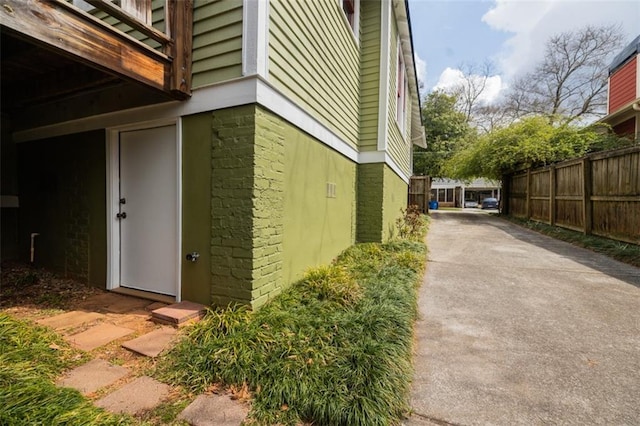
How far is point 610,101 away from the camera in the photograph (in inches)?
567

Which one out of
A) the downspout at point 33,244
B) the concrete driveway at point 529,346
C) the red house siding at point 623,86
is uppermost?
the red house siding at point 623,86

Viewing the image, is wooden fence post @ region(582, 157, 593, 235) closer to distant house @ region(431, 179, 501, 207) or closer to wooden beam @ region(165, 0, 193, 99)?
wooden beam @ region(165, 0, 193, 99)

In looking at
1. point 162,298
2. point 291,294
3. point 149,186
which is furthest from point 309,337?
point 149,186

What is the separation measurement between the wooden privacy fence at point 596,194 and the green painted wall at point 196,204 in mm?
8089

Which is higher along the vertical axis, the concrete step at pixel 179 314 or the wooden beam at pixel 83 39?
the wooden beam at pixel 83 39

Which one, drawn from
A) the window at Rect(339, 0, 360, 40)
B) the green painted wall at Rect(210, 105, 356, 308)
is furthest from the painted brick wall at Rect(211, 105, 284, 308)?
the window at Rect(339, 0, 360, 40)

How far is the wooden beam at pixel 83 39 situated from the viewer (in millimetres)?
1980

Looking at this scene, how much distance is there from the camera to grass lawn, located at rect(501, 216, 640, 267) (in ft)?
18.8

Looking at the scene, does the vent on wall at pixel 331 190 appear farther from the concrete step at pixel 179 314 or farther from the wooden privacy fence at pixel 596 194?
the wooden privacy fence at pixel 596 194

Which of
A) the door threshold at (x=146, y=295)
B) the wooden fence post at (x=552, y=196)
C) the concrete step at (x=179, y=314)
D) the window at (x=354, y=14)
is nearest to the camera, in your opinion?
the concrete step at (x=179, y=314)

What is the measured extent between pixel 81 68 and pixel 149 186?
152cm

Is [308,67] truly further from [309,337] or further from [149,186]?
[309,337]

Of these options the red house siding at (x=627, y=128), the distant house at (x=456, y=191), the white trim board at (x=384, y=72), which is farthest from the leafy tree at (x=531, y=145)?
Answer: the distant house at (x=456, y=191)

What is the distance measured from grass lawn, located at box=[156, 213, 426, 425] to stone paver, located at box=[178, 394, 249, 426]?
0.10 m
